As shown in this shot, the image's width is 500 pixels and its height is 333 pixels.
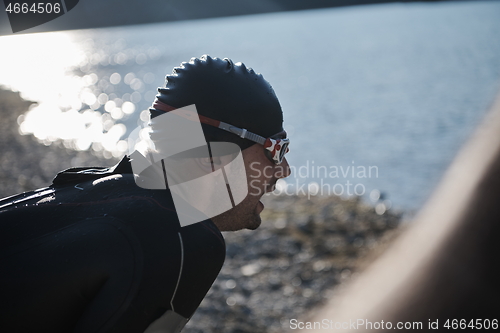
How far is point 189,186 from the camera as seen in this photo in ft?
7.73

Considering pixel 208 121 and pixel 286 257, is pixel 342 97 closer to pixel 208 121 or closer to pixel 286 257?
pixel 286 257

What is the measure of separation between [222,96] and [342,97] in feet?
91.7

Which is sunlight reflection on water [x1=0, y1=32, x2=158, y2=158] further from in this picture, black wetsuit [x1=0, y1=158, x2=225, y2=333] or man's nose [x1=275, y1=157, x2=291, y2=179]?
black wetsuit [x1=0, y1=158, x2=225, y2=333]

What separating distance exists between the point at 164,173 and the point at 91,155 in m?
15.6

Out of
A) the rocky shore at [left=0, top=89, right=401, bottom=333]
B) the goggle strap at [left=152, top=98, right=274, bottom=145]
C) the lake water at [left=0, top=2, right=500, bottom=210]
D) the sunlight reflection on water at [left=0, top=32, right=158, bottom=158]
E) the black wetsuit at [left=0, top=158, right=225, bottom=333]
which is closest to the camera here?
the black wetsuit at [left=0, top=158, right=225, bottom=333]

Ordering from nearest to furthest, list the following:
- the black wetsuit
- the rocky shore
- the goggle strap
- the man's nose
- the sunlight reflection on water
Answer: the black wetsuit < the goggle strap < the man's nose < the rocky shore < the sunlight reflection on water

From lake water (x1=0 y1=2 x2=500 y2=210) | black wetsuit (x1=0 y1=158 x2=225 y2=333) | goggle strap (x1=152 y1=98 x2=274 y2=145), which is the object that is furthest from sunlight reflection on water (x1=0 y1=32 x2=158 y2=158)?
black wetsuit (x1=0 y1=158 x2=225 y2=333)

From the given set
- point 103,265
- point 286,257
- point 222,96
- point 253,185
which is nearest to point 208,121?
point 222,96

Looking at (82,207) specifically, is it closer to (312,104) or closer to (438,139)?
(438,139)

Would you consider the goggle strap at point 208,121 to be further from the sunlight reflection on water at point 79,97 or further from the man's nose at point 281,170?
the sunlight reflection on water at point 79,97

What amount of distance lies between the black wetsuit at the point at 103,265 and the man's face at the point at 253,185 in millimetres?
512

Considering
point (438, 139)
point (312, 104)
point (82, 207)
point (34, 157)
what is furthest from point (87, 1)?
point (312, 104)

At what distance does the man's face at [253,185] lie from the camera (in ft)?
8.52

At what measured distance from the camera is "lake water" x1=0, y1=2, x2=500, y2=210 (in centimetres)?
1767
